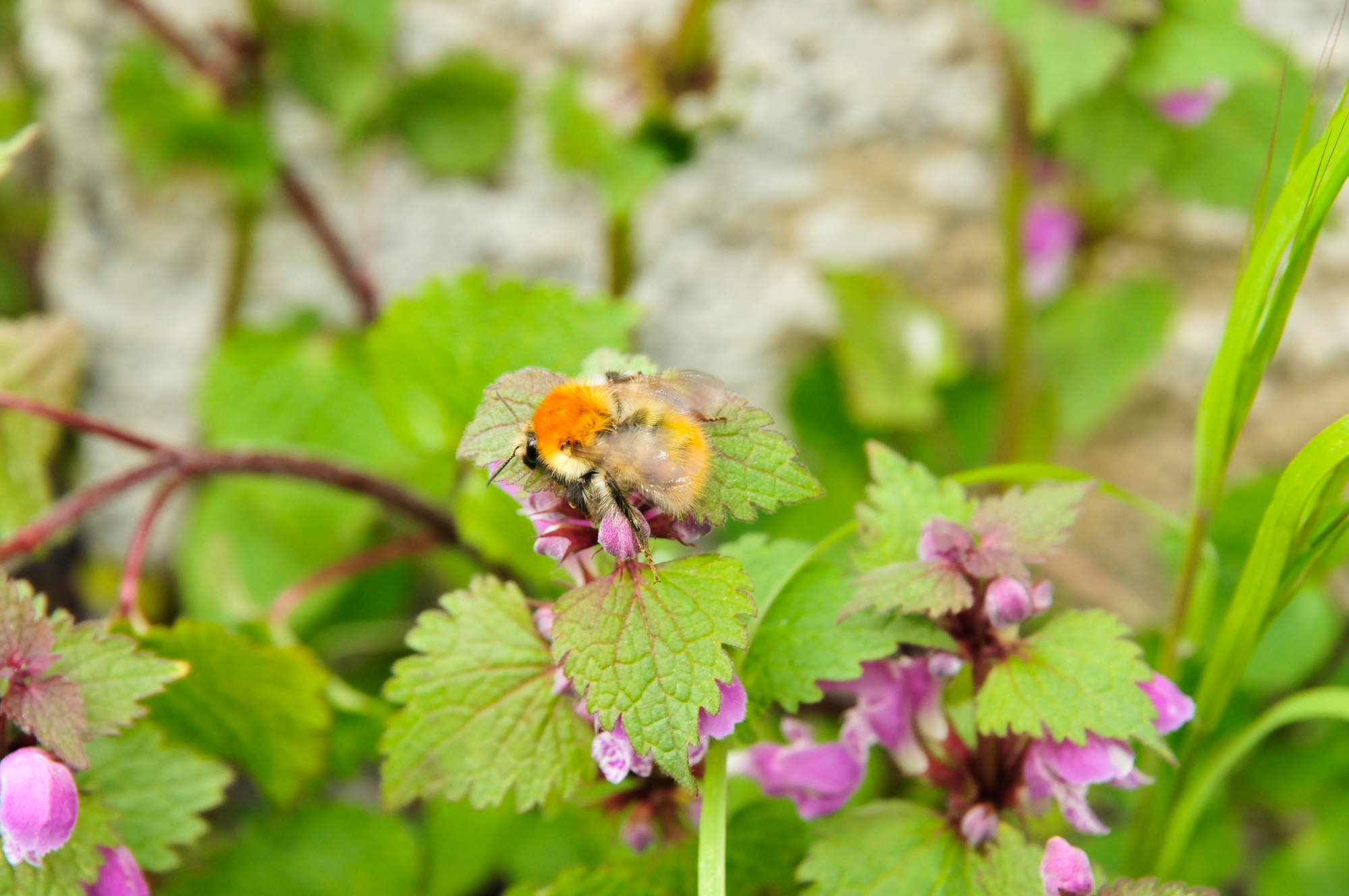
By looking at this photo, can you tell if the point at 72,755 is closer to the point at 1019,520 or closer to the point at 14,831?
the point at 14,831

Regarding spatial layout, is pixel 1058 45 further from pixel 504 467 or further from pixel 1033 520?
pixel 504 467

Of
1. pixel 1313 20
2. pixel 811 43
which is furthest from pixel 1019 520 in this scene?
pixel 1313 20

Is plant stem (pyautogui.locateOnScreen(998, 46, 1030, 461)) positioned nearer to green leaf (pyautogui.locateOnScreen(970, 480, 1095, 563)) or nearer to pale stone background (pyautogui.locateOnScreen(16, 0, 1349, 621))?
pale stone background (pyautogui.locateOnScreen(16, 0, 1349, 621))

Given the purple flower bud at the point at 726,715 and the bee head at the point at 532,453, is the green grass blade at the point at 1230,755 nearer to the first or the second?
the purple flower bud at the point at 726,715

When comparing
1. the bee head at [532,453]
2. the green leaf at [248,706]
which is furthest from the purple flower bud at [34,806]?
the bee head at [532,453]

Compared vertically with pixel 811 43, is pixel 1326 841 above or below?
below

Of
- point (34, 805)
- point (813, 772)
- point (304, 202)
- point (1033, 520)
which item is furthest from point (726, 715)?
point (304, 202)

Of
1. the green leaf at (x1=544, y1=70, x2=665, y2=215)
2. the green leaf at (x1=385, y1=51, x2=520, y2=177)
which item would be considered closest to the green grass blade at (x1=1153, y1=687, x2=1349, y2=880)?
the green leaf at (x1=544, y1=70, x2=665, y2=215)
